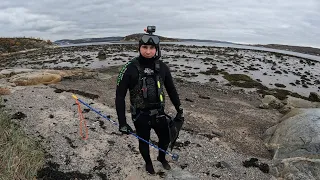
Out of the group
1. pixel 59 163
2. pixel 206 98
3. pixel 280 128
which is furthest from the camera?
pixel 206 98

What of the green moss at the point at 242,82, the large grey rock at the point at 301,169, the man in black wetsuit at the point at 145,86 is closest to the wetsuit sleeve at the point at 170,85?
the man in black wetsuit at the point at 145,86

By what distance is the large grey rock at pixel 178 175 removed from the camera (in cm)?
730

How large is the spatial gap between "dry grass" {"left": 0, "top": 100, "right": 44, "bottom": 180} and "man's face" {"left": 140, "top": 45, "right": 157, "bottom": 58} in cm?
413

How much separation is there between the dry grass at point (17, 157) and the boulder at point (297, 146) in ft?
23.2

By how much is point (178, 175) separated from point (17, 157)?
4.17m

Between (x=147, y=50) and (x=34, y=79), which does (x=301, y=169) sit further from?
(x=34, y=79)

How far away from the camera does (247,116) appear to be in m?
15.3

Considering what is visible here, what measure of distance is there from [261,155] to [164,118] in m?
6.06

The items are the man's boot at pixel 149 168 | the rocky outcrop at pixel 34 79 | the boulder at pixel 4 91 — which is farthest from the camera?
the rocky outcrop at pixel 34 79

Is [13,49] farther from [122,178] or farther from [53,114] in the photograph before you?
[122,178]

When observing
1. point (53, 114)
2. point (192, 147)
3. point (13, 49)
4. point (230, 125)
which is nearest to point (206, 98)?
point (230, 125)

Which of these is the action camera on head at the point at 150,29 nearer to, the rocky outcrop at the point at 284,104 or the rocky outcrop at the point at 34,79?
the rocky outcrop at the point at 284,104

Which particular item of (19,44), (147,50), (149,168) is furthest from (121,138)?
(19,44)

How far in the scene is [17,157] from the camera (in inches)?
275
